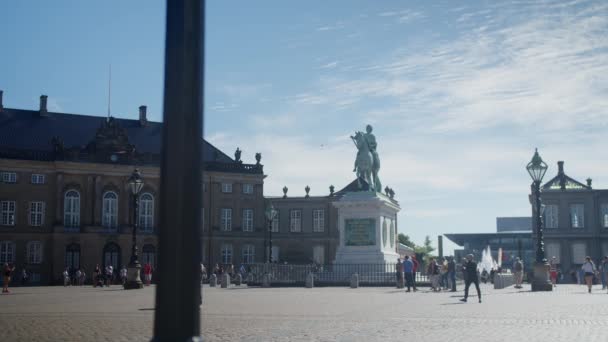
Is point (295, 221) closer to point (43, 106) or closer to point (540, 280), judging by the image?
point (43, 106)

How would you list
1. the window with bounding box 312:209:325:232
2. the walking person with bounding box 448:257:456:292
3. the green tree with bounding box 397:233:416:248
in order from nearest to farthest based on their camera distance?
1. the walking person with bounding box 448:257:456:292
2. the window with bounding box 312:209:325:232
3. the green tree with bounding box 397:233:416:248

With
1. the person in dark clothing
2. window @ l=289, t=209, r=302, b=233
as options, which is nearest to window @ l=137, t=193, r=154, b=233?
window @ l=289, t=209, r=302, b=233

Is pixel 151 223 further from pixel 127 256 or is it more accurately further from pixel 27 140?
pixel 27 140

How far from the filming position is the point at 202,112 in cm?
362

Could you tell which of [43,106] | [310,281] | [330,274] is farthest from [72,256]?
[310,281]

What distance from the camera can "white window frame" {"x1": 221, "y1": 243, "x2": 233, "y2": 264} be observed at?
222 ft

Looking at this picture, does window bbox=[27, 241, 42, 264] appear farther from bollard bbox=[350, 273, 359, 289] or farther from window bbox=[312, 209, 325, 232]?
bollard bbox=[350, 273, 359, 289]

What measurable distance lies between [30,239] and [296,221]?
27.6m

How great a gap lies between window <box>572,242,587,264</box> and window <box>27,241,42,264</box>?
5046cm

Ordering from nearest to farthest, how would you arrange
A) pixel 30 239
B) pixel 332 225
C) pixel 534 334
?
pixel 534 334 < pixel 30 239 < pixel 332 225

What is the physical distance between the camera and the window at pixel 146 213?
64312 mm

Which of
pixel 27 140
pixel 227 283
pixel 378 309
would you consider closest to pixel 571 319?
pixel 378 309

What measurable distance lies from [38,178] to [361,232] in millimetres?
36181

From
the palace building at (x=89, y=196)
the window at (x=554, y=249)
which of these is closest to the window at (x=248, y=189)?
the palace building at (x=89, y=196)
